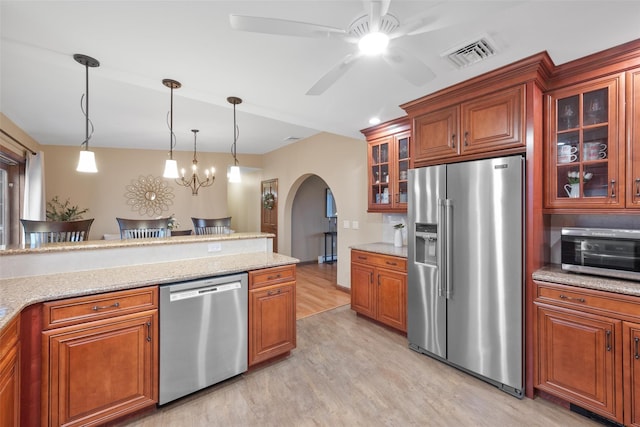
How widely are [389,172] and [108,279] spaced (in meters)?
3.00

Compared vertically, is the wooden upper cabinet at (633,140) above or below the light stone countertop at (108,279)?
above

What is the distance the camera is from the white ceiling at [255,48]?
1.58m

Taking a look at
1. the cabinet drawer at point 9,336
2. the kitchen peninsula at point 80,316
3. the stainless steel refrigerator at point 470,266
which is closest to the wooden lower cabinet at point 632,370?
the stainless steel refrigerator at point 470,266

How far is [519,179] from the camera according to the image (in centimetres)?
211

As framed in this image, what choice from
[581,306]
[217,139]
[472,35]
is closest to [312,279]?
[217,139]

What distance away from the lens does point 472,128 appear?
97.2 inches

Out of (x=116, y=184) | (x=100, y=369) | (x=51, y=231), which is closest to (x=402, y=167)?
(x=100, y=369)

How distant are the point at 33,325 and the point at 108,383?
0.56 meters

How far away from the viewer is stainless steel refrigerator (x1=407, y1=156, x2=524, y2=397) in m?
2.15

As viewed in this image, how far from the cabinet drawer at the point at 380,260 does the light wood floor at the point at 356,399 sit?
85 cm

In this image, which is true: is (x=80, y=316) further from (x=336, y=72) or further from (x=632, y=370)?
(x=632, y=370)

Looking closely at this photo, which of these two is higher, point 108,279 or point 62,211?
point 62,211

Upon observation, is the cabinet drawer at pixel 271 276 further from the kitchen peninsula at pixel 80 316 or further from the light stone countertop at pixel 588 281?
the light stone countertop at pixel 588 281

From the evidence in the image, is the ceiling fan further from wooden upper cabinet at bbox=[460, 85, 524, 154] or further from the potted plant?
the potted plant
